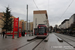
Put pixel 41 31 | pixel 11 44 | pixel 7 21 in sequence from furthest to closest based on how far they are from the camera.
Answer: pixel 41 31, pixel 7 21, pixel 11 44

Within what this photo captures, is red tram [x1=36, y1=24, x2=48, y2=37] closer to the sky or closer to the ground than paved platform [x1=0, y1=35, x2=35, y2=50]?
closer to the sky

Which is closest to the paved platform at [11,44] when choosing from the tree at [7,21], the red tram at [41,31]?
the tree at [7,21]

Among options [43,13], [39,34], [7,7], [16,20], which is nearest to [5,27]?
[16,20]

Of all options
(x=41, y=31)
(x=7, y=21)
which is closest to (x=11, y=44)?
(x=7, y=21)

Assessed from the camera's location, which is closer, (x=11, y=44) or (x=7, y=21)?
(x=11, y=44)

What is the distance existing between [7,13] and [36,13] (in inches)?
2886

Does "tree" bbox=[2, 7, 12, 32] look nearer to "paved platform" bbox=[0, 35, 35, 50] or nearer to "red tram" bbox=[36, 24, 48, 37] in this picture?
"red tram" bbox=[36, 24, 48, 37]

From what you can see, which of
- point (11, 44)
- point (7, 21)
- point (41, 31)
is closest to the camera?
point (11, 44)

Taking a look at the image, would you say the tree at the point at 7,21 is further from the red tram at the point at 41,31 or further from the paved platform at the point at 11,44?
the paved platform at the point at 11,44

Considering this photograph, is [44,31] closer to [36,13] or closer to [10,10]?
[10,10]

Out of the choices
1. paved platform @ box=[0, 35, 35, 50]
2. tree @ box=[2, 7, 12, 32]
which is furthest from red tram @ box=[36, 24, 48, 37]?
paved platform @ box=[0, 35, 35, 50]

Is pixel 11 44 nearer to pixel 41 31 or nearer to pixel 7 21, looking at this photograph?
pixel 7 21

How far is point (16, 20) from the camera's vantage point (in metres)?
22.9

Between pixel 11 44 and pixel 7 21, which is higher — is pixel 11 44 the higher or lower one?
the lower one
